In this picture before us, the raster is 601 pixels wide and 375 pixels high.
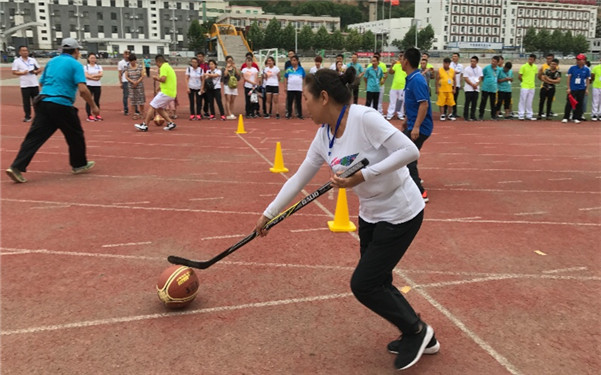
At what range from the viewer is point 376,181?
2.87 metres

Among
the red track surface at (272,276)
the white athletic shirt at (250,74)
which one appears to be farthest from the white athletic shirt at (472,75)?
the red track surface at (272,276)

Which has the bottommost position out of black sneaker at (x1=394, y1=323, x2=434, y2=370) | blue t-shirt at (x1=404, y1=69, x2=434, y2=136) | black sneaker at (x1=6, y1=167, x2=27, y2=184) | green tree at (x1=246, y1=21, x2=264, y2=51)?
black sneaker at (x1=394, y1=323, x2=434, y2=370)

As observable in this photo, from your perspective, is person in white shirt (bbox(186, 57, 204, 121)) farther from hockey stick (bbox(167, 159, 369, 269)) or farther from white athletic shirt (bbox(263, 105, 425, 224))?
white athletic shirt (bbox(263, 105, 425, 224))

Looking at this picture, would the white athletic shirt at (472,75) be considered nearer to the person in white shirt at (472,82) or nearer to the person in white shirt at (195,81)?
the person in white shirt at (472,82)

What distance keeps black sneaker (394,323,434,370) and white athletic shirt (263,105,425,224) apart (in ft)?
2.47

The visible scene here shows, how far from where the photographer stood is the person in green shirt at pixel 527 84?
52.9 ft

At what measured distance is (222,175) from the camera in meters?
8.27

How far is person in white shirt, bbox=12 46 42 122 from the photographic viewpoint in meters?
13.9

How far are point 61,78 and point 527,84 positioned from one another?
558 inches

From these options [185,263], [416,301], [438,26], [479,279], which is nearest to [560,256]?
[479,279]

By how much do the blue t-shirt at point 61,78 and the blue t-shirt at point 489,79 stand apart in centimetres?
1245

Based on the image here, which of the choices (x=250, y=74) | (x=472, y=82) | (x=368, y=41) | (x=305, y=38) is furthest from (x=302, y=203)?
(x=368, y=41)

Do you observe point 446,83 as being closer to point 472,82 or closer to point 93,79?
point 472,82

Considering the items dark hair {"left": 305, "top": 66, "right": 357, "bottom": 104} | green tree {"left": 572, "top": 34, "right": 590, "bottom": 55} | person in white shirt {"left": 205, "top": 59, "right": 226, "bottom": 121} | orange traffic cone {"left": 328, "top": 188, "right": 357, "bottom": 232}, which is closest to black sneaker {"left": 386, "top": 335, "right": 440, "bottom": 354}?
dark hair {"left": 305, "top": 66, "right": 357, "bottom": 104}
